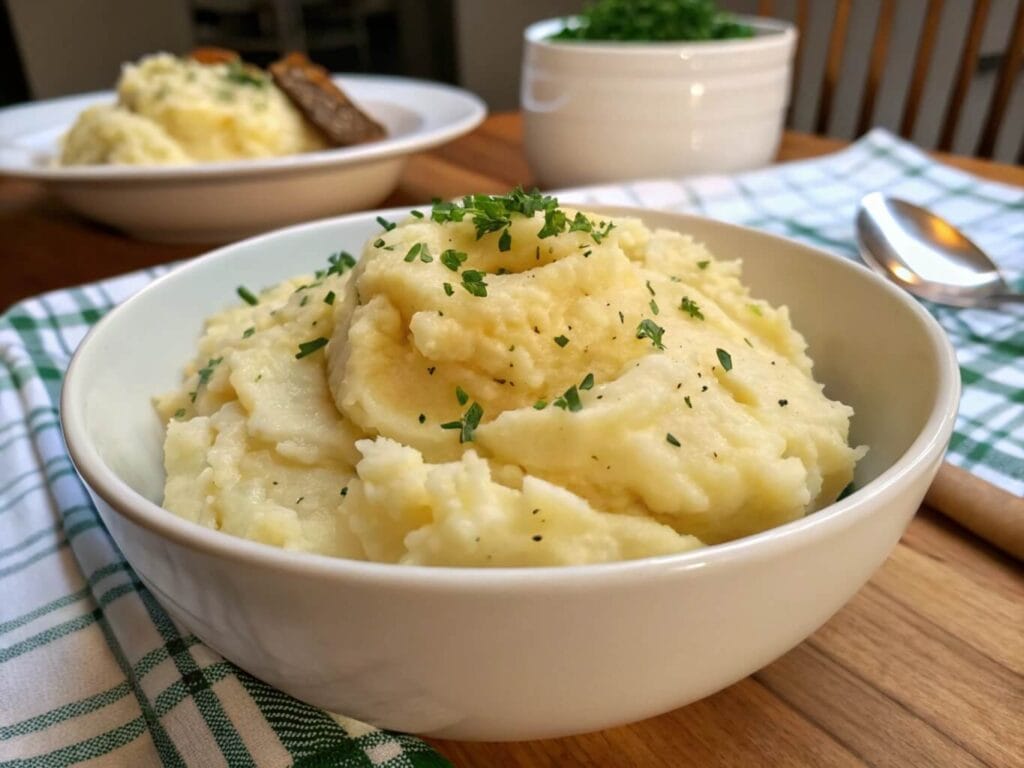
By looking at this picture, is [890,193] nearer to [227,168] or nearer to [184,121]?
[227,168]

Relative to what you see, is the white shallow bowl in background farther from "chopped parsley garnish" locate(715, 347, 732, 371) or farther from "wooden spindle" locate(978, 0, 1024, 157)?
"wooden spindle" locate(978, 0, 1024, 157)

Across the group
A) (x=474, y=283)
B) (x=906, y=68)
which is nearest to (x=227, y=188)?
(x=474, y=283)

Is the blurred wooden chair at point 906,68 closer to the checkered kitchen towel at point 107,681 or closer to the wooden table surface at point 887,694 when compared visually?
the wooden table surface at point 887,694

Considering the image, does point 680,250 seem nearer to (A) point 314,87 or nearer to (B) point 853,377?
(B) point 853,377

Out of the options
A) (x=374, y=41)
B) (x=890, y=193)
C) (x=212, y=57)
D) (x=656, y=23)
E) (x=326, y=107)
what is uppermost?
(x=656, y=23)

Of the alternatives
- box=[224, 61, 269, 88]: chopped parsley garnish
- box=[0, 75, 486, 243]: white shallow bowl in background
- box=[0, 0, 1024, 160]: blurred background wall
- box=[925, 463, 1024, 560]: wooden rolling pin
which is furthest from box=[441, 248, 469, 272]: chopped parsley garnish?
box=[0, 0, 1024, 160]: blurred background wall

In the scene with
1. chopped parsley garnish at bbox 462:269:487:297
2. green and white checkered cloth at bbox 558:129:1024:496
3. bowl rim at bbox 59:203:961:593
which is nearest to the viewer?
bowl rim at bbox 59:203:961:593
